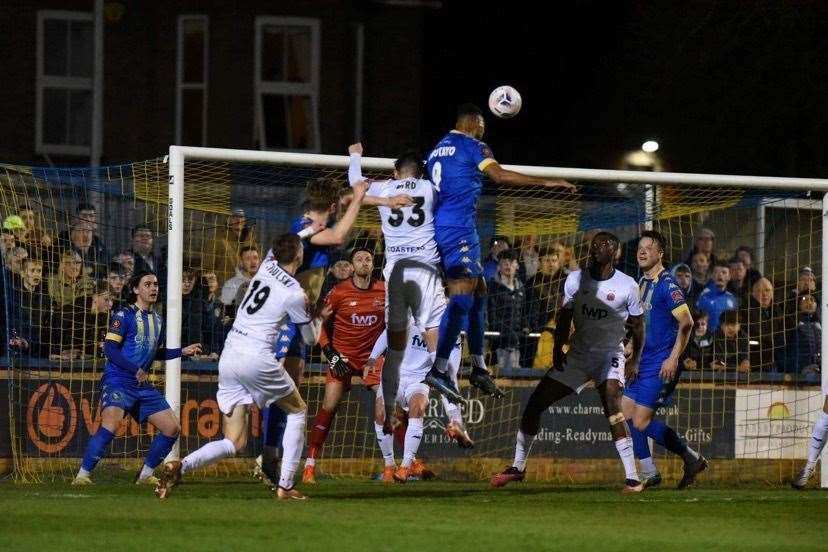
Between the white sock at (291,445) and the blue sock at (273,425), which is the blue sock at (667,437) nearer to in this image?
the blue sock at (273,425)

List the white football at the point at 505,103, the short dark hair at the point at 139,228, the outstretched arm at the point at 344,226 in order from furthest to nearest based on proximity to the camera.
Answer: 1. the short dark hair at the point at 139,228
2. the white football at the point at 505,103
3. the outstretched arm at the point at 344,226

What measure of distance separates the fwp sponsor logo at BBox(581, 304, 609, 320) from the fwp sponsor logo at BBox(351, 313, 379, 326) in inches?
103

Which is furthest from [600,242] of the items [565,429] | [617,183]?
[565,429]

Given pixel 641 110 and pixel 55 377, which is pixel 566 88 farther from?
pixel 55 377

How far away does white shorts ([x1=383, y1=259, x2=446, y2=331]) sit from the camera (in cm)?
1359

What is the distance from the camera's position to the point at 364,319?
635 inches

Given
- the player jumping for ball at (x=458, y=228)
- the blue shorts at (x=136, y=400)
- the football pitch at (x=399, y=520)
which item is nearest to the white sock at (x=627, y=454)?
the football pitch at (x=399, y=520)

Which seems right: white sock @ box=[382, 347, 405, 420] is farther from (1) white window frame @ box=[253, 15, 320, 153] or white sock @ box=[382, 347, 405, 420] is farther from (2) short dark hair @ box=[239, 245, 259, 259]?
(1) white window frame @ box=[253, 15, 320, 153]

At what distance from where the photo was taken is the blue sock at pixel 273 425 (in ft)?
46.6

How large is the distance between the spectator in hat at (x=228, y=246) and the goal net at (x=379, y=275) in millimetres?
24

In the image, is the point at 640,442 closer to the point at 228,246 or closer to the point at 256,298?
the point at 256,298

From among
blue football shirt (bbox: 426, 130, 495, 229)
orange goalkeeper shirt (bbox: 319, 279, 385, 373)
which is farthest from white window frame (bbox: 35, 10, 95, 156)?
blue football shirt (bbox: 426, 130, 495, 229)

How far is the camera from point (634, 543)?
9.84m

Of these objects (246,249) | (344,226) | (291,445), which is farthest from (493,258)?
(291,445)
